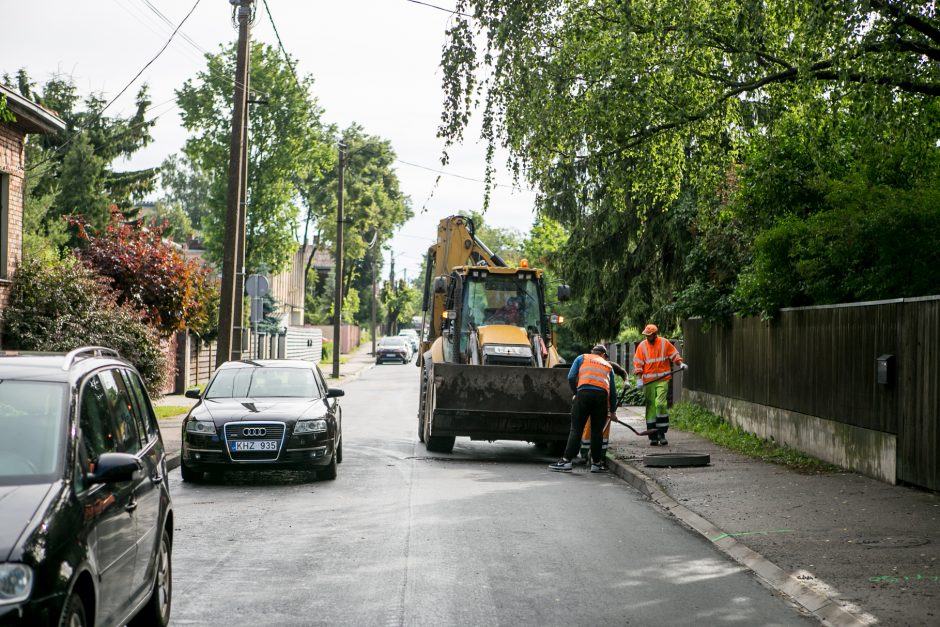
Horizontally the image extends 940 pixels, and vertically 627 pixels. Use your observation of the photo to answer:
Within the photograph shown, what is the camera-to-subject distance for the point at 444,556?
8750mm

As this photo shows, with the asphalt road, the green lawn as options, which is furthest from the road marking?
the green lawn

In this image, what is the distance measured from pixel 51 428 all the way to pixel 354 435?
15214 millimetres

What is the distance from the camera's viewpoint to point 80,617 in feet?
15.1

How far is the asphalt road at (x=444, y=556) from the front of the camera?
6941 mm

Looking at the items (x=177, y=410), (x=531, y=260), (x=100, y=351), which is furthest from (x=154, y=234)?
(x=531, y=260)

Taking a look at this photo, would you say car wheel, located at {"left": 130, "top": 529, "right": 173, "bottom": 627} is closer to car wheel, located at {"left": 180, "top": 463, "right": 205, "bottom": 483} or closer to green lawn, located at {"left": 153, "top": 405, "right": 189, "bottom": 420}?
car wheel, located at {"left": 180, "top": 463, "right": 205, "bottom": 483}

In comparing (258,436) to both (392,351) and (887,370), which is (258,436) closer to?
(887,370)

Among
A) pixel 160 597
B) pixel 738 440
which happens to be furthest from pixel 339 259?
pixel 160 597

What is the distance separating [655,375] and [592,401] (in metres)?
2.79

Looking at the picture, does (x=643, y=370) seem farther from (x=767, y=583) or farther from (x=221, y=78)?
(x=221, y=78)

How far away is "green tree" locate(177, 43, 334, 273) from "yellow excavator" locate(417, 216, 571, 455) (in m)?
24.7

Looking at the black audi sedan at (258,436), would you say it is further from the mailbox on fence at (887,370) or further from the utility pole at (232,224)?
the utility pole at (232,224)

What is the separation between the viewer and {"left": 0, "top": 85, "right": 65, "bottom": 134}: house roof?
18312 millimetres

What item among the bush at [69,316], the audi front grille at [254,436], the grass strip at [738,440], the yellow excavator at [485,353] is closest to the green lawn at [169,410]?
the bush at [69,316]
